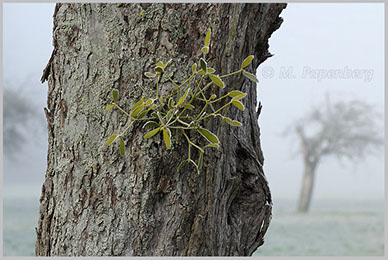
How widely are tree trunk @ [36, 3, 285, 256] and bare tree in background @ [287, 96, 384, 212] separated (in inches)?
112

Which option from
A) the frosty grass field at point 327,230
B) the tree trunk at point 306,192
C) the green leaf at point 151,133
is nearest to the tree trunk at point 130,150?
the green leaf at point 151,133

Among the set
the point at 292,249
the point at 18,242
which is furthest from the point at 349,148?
the point at 18,242

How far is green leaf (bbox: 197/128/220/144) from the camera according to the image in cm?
66

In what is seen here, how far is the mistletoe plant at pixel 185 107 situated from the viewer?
65 centimetres

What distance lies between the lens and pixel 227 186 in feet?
2.44

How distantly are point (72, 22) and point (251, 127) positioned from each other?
17.4 inches

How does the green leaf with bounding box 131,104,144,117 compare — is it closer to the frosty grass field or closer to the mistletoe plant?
the mistletoe plant

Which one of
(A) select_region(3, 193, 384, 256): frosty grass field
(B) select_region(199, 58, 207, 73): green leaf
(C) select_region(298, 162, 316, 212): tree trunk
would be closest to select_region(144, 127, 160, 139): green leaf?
(B) select_region(199, 58, 207, 73): green leaf

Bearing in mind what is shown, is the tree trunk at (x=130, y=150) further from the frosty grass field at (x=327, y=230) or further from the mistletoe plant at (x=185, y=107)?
the frosty grass field at (x=327, y=230)

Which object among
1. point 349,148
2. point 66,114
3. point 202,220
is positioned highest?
point 349,148

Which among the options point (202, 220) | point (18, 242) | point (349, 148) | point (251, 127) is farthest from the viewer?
point (349, 148)

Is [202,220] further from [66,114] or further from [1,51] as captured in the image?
[1,51]

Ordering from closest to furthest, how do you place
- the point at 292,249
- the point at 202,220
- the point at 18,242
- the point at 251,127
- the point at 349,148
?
the point at 202,220 → the point at 251,127 → the point at 18,242 → the point at 292,249 → the point at 349,148

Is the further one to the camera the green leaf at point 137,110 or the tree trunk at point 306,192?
the tree trunk at point 306,192
